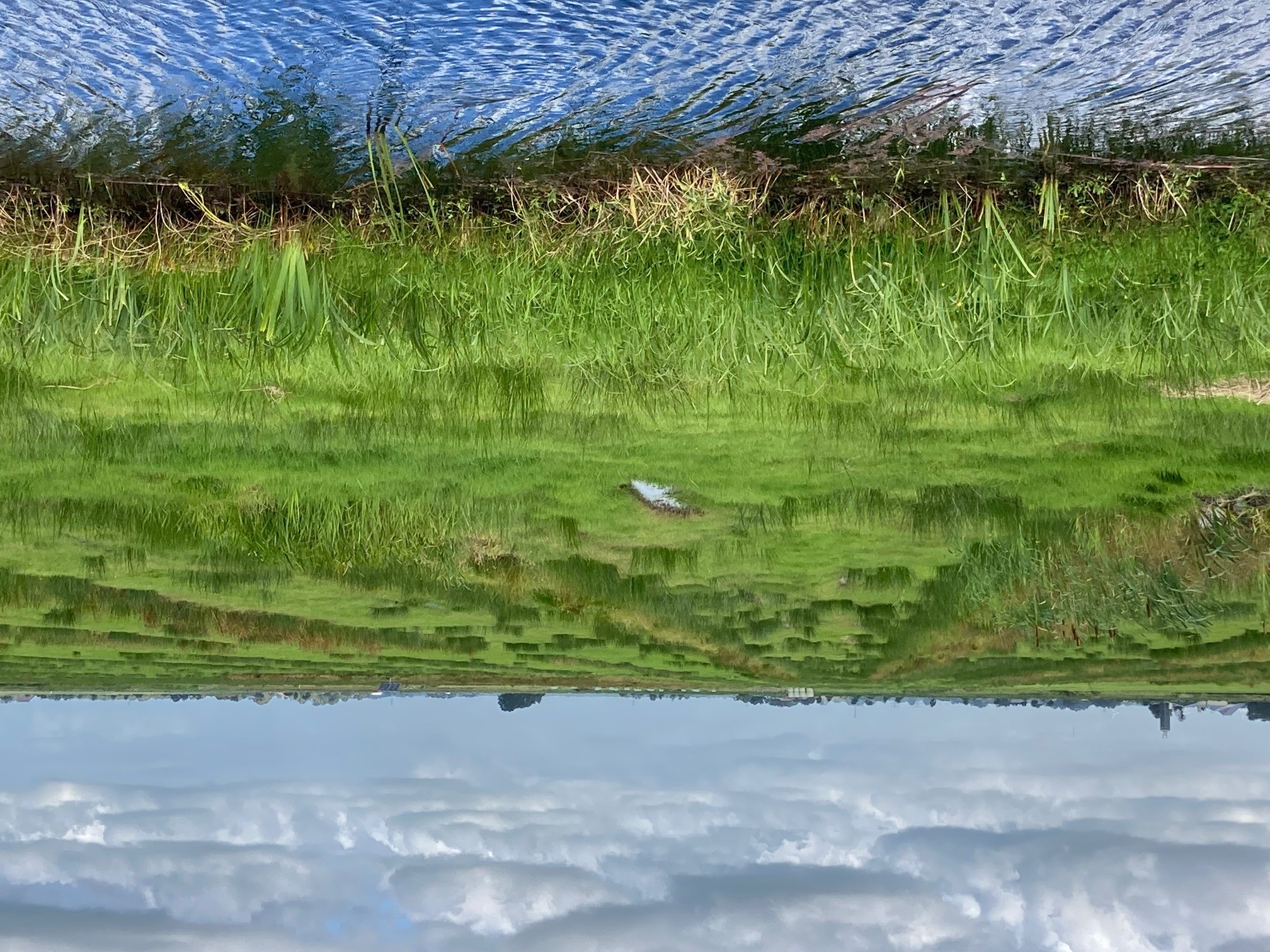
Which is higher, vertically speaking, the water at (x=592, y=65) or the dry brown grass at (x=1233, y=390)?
the water at (x=592, y=65)

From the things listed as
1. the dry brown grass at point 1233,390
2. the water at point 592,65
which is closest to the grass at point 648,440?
the dry brown grass at point 1233,390

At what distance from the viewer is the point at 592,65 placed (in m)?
3.88

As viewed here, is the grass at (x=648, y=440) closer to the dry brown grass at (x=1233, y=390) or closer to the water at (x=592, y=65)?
the dry brown grass at (x=1233, y=390)

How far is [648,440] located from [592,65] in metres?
1.96

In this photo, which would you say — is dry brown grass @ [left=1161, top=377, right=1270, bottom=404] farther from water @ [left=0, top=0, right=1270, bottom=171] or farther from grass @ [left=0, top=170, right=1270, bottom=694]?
water @ [left=0, top=0, right=1270, bottom=171]

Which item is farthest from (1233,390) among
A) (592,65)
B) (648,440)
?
(592,65)

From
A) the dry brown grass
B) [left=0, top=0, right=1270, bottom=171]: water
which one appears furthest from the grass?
[left=0, top=0, right=1270, bottom=171]: water

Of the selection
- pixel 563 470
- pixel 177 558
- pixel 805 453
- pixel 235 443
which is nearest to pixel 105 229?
pixel 235 443

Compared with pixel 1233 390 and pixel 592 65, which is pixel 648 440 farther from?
pixel 1233 390

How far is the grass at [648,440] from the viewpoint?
13.5ft

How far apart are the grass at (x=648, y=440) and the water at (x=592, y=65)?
0.39 metres

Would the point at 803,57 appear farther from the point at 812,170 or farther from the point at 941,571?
the point at 941,571

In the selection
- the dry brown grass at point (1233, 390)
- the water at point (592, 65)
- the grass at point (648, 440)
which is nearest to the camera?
the water at point (592, 65)

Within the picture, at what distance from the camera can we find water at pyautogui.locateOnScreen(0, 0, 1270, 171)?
144 inches
